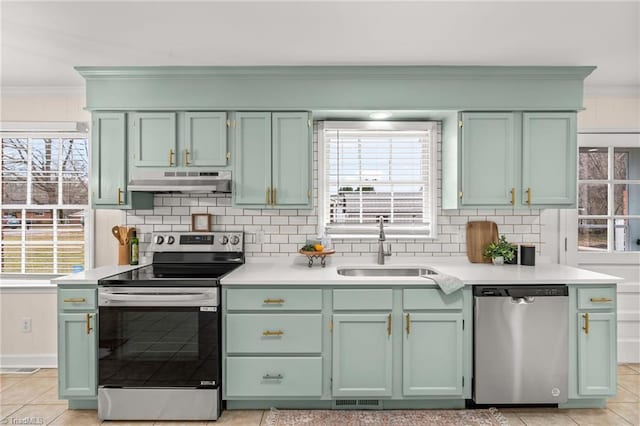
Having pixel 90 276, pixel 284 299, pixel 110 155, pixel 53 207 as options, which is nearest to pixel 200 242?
pixel 90 276

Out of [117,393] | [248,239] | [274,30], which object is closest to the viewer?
[274,30]

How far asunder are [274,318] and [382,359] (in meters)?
0.77

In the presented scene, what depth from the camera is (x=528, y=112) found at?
316cm

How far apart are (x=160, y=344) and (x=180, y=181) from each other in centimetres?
117

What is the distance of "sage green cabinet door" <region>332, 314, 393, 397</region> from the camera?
2760 millimetres

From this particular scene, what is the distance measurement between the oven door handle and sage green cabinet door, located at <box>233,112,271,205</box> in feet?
2.76

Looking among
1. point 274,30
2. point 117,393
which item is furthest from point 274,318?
point 274,30

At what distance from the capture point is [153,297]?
2.67 m

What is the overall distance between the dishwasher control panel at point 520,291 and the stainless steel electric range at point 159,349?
1.75 m

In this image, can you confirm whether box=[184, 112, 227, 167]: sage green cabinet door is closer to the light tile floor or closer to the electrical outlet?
the light tile floor

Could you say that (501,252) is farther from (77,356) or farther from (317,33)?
(77,356)

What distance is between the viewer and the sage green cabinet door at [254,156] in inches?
124

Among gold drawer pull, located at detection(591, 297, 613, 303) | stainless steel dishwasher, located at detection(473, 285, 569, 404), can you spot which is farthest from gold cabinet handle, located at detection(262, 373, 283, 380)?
gold drawer pull, located at detection(591, 297, 613, 303)

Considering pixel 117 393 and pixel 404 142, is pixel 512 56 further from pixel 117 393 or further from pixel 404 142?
pixel 117 393
